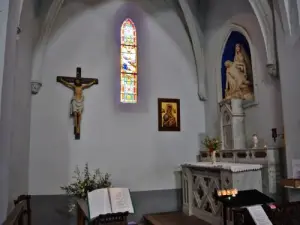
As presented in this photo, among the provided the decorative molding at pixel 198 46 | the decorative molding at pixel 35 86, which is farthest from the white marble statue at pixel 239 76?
the decorative molding at pixel 35 86

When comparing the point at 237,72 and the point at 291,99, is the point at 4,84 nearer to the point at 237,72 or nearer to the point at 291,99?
the point at 291,99

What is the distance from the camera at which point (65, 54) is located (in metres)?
6.40

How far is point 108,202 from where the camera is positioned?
10.3ft

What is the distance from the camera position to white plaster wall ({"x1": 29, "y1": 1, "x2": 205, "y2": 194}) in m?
6.02

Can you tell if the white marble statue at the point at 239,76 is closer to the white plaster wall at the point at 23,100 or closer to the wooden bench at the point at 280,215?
the wooden bench at the point at 280,215

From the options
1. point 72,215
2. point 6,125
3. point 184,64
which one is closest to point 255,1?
point 184,64

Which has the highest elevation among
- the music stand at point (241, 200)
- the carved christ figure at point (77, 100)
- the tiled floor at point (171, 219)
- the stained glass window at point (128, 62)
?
the stained glass window at point (128, 62)

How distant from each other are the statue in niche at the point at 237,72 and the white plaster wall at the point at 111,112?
108cm

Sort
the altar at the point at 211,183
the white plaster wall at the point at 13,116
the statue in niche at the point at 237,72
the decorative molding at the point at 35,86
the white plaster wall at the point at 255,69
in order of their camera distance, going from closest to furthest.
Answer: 1. the white plaster wall at the point at 13,116
2. the altar at the point at 211,183
3. the white plaster wall at the point at 255,69
4. the statue in niche at the point at 237,72
5. the decorative molding at the point at 35,86

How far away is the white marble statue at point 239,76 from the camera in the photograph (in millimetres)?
5746

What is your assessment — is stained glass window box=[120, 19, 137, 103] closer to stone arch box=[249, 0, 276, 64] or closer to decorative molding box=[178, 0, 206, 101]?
decorative molding box=[178, 0, 206, 101]

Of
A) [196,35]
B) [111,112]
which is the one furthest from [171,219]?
[196,35]

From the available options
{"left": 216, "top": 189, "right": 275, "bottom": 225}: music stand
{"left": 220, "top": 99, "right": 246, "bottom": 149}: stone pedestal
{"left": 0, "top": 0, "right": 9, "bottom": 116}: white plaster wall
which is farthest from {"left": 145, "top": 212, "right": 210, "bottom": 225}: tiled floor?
{"left": 0, "top": 0, "right": 9, "bottom": 116}: white plaster wall

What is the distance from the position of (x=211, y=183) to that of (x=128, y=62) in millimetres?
3443
